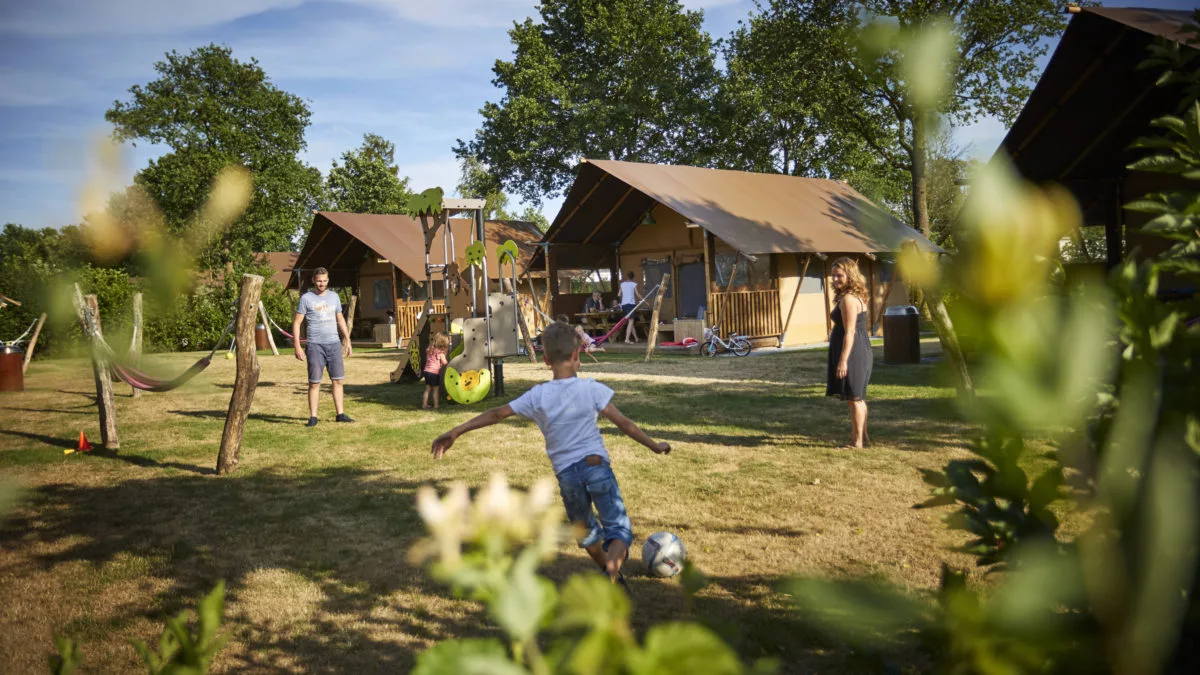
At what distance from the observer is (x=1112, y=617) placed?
2.49 ft

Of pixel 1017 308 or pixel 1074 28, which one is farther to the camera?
pixel 1074 28

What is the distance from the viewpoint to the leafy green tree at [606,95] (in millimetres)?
41562

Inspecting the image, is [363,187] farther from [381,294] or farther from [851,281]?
[851,281]

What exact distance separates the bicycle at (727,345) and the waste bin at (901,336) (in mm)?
4382

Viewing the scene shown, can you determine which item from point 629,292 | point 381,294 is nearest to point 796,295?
point 629,292

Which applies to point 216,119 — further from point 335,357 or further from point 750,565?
point 335,357

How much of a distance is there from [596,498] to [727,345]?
15.8 metres

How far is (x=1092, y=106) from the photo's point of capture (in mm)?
11586

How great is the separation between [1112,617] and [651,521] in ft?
17.2

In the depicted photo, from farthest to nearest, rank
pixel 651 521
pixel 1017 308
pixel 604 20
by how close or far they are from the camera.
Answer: pixel 604 20 < pixel 651 521 < pixel 1017 308

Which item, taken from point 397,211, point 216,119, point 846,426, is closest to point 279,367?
point 846,426

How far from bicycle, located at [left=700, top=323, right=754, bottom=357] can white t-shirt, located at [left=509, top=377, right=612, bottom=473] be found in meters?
15.3

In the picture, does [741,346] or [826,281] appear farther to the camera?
[826,281]

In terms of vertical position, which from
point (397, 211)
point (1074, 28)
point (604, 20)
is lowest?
point (1074, 28)
